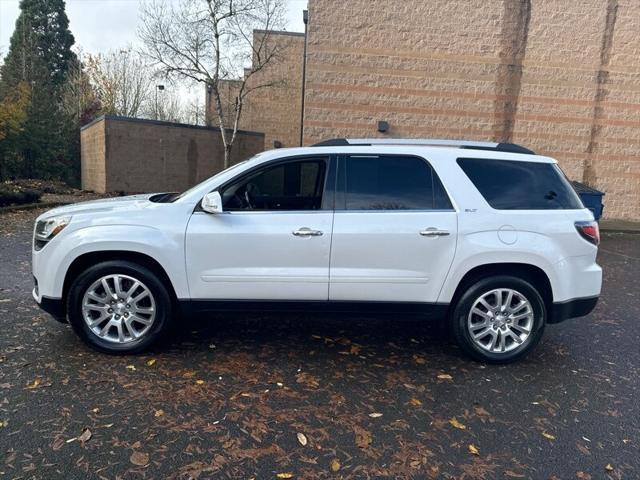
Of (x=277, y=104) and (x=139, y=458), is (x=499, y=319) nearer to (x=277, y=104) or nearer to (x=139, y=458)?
(x=139, y=458)

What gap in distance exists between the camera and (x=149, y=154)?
19.9 metres

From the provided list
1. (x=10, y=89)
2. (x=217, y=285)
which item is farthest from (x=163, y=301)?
(x=10, y=89)

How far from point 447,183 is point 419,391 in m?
1.74

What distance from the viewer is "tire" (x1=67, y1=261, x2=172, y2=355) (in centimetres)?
393

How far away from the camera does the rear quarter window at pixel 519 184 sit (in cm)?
410

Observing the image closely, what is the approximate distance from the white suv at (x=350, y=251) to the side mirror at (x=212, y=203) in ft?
0.04

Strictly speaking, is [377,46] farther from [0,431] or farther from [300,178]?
[0,431]

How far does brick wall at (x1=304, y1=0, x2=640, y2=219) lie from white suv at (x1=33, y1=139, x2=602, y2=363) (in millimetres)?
11244

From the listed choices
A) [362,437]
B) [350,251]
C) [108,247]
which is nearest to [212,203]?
[108,247]

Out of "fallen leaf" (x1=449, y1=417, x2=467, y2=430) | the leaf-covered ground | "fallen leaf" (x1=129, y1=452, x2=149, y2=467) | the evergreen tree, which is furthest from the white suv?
the evergreen tree

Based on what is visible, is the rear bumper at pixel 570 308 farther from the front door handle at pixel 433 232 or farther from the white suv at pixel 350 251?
the front door handle at pixel 433 232

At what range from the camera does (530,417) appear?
331 cm

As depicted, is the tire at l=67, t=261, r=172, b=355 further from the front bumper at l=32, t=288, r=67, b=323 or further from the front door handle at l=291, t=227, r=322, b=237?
the front door handle at l=291, t=227, r=322, b=237

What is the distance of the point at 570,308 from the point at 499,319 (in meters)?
0.62
